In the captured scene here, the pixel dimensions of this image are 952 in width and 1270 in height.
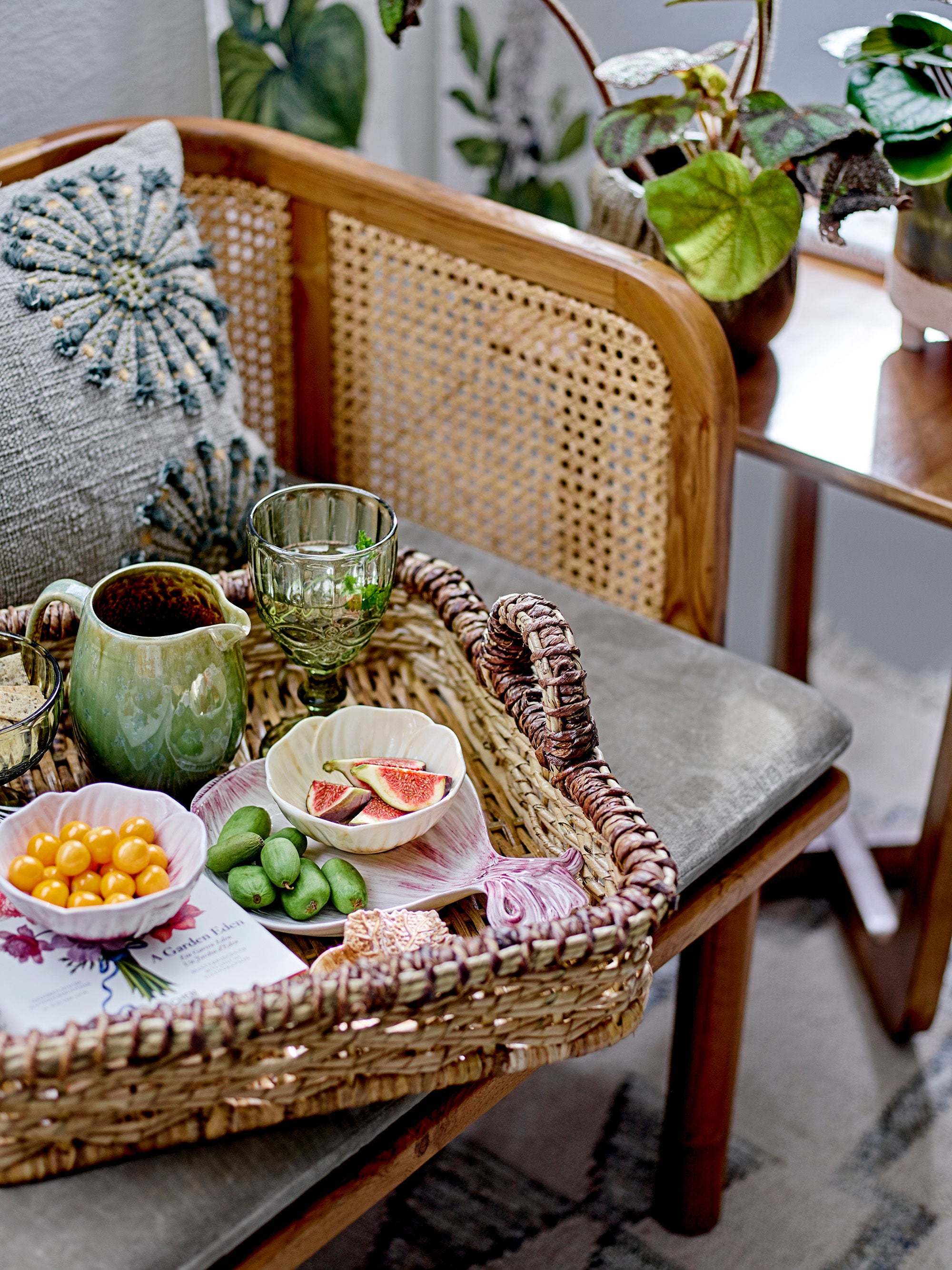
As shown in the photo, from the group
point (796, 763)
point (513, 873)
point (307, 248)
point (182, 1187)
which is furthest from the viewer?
point (307, 248)

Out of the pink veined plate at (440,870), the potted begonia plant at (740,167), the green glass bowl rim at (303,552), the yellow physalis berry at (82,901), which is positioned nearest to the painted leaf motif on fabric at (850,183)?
the potted begonia plant at (740,167)

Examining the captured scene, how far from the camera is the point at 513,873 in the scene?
76cm

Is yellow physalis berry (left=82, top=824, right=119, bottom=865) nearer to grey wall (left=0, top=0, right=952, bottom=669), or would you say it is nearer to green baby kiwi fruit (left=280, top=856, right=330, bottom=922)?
green baby kiwi fruit (left=280, top=856, right=330, bottom=922)

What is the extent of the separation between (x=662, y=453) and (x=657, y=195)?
215 millimetres

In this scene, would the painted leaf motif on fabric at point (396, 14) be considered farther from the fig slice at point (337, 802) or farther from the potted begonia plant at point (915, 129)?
the fig slice at point (337, 802)

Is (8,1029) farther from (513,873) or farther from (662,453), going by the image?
(662,453)

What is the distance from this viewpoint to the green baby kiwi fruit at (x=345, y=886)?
0.73 meters

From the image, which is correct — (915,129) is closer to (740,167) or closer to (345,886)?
(740,167)

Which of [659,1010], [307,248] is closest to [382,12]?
[307,248]

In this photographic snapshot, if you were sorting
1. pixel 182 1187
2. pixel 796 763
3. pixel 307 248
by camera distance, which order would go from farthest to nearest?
pixel 307 248 → pixel 796 763 → pixel 182 1187

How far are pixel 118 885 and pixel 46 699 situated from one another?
0.59 ft

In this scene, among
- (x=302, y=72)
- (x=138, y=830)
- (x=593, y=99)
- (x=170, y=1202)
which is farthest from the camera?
(x=593, y=99)

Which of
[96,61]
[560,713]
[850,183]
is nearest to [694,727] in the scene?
[560,713]

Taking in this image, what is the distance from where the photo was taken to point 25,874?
2.21 ft
